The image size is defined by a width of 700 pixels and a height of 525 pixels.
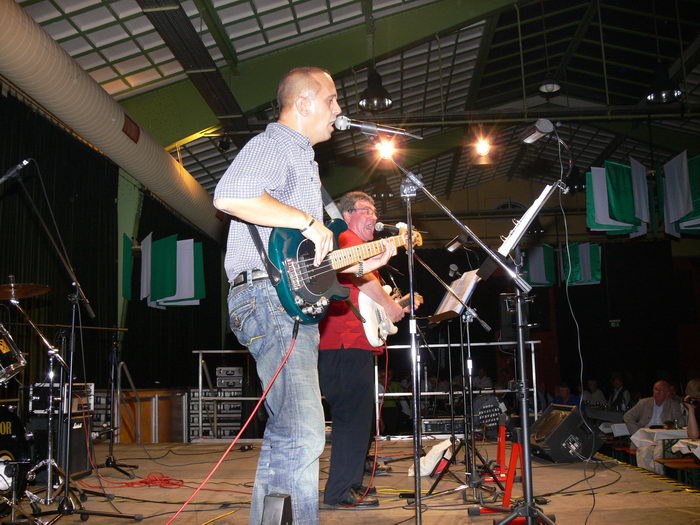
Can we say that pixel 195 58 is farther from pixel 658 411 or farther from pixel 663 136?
pixel 663 136

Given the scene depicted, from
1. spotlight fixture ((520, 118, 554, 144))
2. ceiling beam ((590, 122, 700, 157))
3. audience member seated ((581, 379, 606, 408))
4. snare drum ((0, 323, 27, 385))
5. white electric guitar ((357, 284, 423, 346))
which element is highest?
ceiling beam ((590, 122, 700, 157))

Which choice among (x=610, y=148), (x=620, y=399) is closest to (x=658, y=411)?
(x=620, y=399)

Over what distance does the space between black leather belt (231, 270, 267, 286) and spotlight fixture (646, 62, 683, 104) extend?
8631mm

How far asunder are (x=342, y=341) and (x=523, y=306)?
1157 millimetres

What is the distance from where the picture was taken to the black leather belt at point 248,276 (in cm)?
224

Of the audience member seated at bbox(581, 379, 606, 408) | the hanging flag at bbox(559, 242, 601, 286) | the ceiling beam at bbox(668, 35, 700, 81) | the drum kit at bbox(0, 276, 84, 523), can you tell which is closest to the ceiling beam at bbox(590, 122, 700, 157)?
the ceiling beam at bbox(668, 35, 700, 81)

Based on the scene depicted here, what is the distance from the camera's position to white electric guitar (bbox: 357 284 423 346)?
3.86 metres

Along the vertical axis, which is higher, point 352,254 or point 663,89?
point 663,89

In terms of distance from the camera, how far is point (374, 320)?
3.93 meters

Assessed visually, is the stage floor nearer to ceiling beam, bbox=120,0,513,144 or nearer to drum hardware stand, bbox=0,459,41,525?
drum hardware stand, bbox=0,459,41,525

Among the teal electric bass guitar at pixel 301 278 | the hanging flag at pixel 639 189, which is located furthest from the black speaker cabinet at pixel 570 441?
the hanging flag at pixel 639 189

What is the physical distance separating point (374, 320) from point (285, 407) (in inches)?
72.3

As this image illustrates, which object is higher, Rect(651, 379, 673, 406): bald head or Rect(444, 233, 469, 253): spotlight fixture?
Rect(444, 233, 469, 253): spotlight fixture

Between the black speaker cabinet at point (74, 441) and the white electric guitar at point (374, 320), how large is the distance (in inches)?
104
